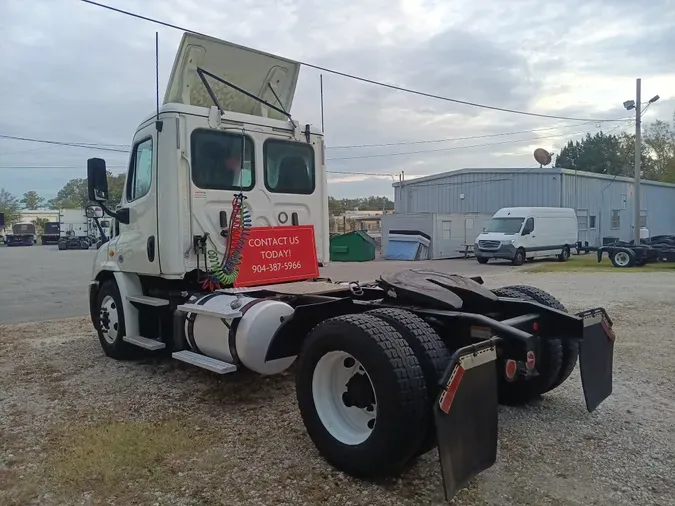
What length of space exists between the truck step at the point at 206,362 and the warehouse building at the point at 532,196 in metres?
25.1

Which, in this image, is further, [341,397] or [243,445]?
[243,445]

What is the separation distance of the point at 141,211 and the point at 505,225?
21.8 m

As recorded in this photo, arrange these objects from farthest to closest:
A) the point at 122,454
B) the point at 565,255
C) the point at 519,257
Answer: the point at 565,255
the point at 519,257
the point at 122,454

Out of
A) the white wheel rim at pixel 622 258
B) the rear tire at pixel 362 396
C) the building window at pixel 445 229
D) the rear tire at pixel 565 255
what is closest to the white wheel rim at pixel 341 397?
the rear tire at pixel 362 396

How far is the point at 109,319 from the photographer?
705 centimetres

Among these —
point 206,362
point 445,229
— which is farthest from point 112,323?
point 445,229

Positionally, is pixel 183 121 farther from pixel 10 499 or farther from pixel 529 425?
pixel 529 425

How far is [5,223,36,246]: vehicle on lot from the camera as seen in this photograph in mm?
62062

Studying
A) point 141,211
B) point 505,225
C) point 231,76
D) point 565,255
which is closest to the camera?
point 141,211

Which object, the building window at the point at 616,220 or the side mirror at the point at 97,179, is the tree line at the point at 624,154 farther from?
the side mirror at the point at 97,179

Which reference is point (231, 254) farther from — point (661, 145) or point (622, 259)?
point (661, 145)

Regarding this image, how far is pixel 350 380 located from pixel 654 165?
71.5 m

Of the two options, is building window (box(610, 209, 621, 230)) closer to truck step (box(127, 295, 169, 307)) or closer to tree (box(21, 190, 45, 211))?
truck step (box(127, 295, 169, 307))

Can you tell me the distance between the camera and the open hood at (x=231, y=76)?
6398 mm
